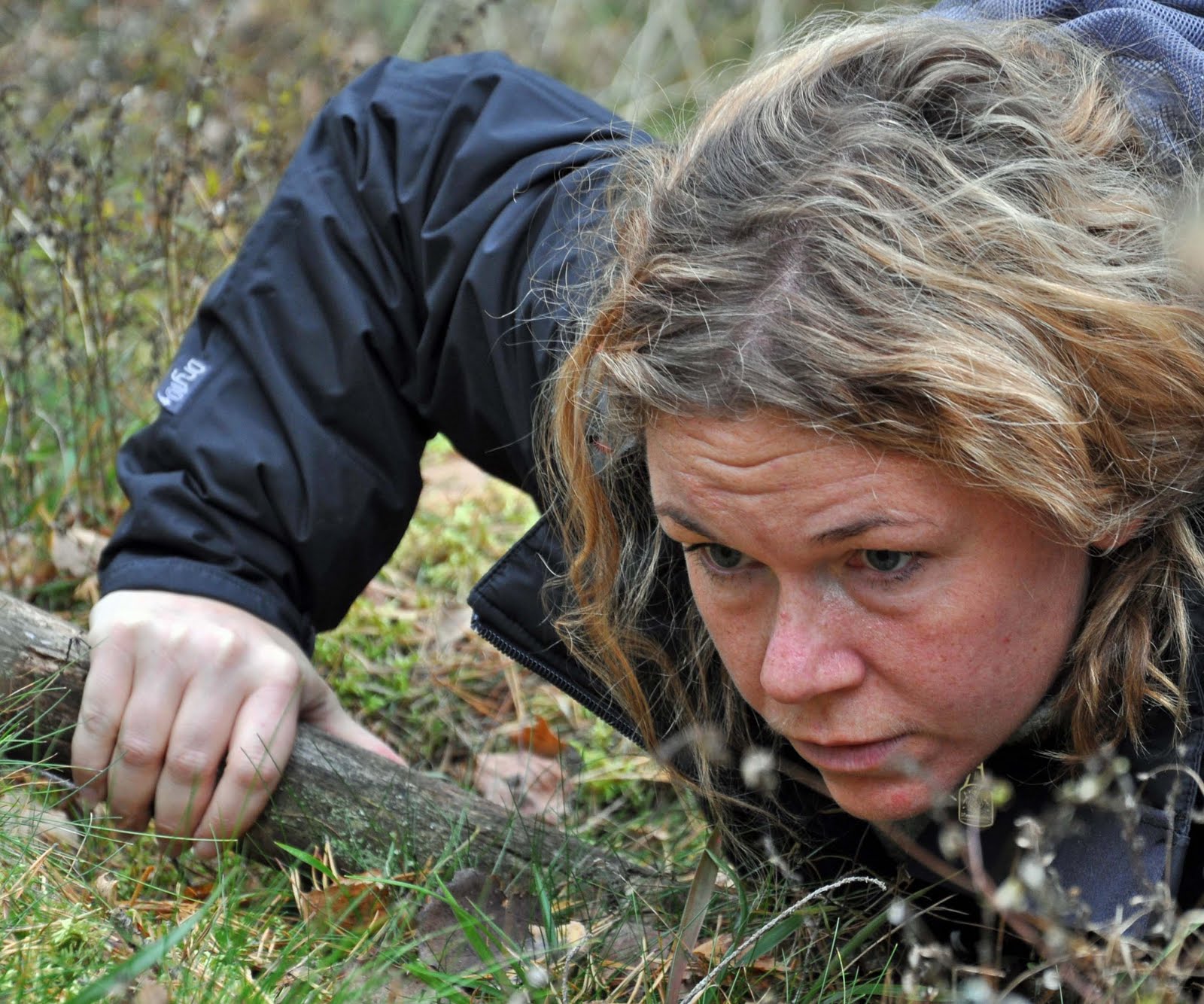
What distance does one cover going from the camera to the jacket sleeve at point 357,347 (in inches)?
109

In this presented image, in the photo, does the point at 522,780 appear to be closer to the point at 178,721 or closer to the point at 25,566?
the point at 178,721

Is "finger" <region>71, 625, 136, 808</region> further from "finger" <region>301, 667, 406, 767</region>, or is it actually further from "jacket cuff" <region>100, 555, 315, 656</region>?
"finger" <region>301, 667, 406, 767</region>

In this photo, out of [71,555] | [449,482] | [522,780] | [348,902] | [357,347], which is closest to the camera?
[348,902]

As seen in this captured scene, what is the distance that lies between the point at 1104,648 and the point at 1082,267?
562 millimetres

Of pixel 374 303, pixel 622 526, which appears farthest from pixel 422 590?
pixel 622 526

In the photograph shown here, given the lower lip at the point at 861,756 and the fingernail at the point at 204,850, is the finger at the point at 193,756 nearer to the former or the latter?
the fingernail at the point at 204,850

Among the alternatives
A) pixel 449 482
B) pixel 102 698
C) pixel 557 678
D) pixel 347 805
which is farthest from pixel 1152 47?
pixel 449 482

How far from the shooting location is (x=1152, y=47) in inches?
90.4

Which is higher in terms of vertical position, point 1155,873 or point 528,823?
point 1155,873

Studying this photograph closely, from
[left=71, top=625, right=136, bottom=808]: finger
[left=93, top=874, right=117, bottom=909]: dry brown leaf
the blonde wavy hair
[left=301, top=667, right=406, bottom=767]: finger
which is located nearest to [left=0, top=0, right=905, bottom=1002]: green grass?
[left=93, top=874, right=117, bottom=909]: dry brown leaf

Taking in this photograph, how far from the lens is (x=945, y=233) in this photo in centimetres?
184

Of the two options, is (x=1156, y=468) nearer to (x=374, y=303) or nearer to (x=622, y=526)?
(x=622, y=526)

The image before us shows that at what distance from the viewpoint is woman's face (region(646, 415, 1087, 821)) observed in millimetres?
1812

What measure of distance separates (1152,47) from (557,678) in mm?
1564
